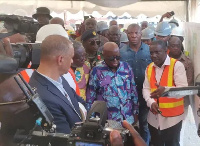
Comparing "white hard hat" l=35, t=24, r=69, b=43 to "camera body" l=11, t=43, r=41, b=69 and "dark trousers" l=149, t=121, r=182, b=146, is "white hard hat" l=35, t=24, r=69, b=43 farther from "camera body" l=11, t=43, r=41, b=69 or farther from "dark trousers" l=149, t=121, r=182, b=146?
"dark trousers" l=149, t=121, r=182, b=146

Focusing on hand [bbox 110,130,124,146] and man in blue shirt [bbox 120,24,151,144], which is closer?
A: hand [bbox 110,130,124,146]

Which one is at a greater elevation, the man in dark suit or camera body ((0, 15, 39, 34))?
camera body ((0, 15, 39, 34))

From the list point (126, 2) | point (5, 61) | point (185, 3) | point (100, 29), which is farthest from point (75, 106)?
point (185, 3)

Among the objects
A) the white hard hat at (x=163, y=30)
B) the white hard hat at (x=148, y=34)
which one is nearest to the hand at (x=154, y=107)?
the white hard hat at (x=163, y=30)

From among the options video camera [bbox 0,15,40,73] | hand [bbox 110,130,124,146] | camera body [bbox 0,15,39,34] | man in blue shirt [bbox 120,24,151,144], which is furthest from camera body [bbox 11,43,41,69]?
man in blue shirt [bbox 120,24,151,144]

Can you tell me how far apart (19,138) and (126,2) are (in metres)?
5.99

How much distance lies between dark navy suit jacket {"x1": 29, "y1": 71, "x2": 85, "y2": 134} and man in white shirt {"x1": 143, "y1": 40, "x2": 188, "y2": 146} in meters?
1.58

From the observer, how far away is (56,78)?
1.96 metres

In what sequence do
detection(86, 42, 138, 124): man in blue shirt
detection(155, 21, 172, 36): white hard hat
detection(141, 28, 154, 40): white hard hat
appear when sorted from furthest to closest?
detection(141, 28, 154, 40): white hard hat, detection(155, 21, 172, 36): white hard hat, detection(86, 42, 138, 124): man in blue shirt

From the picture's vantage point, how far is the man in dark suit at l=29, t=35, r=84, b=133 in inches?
72.3

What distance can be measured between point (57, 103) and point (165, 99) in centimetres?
182

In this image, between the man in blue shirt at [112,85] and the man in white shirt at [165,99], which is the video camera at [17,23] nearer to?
the man in blue shirt at [112,85]

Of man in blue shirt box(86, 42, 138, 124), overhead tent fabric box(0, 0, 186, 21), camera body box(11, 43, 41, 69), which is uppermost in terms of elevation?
overhead tent fabric box(0, 0, 186, 21)

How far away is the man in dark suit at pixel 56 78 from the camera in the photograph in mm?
1837
